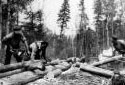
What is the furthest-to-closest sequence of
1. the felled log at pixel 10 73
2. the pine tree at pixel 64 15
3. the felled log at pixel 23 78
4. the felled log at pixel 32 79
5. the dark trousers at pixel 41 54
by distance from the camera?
the pine tree at pixel 64 15, the dark trousers at pixel 41 54, the felled log at pixel 10 73, the felled log at pixel 32 79, the felled log at pixel 23 78

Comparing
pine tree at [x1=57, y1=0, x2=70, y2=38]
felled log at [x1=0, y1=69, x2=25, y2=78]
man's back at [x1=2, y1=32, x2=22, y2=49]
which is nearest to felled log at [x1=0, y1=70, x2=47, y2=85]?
felled log at [x1=0, y1=69, x2=25, y2=78]

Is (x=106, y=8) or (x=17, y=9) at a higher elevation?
(x=106, y=8)

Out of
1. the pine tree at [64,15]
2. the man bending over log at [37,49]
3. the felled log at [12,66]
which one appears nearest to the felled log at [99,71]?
the man bending over log at [37,49]

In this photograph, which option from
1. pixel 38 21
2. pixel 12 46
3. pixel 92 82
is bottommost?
pixel 92 82

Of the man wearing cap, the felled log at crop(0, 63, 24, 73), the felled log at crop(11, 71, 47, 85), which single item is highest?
the man wearing cap

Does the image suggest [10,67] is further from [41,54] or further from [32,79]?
[41,54]

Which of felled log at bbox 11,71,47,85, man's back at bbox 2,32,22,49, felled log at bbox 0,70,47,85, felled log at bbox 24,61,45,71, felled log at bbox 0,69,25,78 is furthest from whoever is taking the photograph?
man's back at bbox 2,32,22,49

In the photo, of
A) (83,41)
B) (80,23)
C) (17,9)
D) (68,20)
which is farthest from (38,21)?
(83,41)

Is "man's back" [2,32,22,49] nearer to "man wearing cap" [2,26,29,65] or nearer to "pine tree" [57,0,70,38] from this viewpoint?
"man wearing cap" [2,26,29,65]

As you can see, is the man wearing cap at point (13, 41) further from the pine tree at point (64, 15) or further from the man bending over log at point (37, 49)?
the pine tree at point (64, 15)

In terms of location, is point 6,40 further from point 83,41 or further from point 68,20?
point 83,41

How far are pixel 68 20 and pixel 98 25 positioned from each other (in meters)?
8.16

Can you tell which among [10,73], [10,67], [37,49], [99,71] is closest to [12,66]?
[10,67]

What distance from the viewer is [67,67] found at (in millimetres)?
9750
